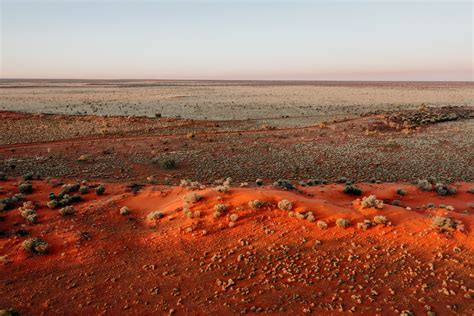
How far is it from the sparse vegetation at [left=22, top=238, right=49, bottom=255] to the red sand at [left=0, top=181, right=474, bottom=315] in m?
0.18

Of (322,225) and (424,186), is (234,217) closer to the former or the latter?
(322,225)

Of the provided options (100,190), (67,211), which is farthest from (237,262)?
(100,190)

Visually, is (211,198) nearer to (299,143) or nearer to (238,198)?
(238,198)

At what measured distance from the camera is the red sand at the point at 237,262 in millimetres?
9070

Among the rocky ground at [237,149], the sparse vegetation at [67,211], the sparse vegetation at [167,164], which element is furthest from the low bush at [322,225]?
the sparse vegetation at [167,164]

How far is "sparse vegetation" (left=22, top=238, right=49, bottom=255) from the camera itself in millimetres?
11516

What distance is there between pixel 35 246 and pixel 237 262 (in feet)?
22.3

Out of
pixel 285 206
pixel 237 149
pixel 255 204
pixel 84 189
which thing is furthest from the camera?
pixel 237 149

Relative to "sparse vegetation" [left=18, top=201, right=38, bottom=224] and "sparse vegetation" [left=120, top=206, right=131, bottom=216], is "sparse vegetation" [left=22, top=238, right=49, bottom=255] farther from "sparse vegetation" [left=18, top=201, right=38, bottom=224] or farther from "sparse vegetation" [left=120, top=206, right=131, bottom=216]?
"sparse vegetation" [left=120, top=206, right=131, bottom=216]

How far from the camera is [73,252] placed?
1167 centimetres

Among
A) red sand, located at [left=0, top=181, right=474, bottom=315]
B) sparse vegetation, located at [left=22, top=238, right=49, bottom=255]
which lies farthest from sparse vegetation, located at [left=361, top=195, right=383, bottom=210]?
sparse vegetation, located at [left=22, top=238, right=49, bottom=255]

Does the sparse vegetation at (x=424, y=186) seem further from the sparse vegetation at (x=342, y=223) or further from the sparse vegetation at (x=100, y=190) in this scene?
the sparse vegetation at (x=100, y=190)

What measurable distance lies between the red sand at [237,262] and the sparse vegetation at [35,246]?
18cm

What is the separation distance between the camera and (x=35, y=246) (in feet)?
38.0
